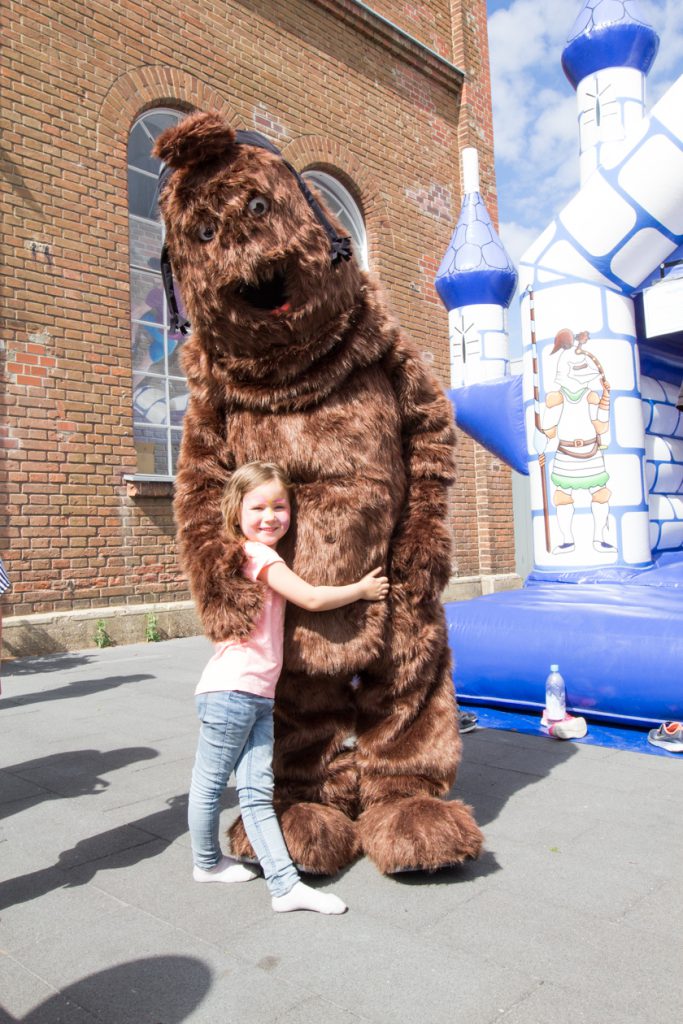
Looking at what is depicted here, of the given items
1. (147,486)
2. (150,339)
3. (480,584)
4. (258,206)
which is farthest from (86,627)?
(480,584)

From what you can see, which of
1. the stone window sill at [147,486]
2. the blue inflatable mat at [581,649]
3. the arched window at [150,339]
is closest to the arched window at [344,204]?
the arched window at [150,339]

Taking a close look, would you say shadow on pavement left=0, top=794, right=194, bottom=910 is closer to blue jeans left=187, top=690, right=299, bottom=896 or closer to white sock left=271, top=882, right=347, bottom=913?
blue jeans left=187, top=690, right=299, bottom=896

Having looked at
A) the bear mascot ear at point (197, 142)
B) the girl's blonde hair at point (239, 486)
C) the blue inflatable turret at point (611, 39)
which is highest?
the blue inflatable turret at point (611, 39)

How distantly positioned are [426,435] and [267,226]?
83cm

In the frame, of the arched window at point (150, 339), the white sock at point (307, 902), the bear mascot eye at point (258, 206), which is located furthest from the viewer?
the arched window at point (150, 339)

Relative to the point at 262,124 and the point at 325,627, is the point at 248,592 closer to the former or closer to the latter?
the point at 325,627

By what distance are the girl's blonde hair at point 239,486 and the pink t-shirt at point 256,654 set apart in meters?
0.07

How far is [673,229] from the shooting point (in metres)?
4.39

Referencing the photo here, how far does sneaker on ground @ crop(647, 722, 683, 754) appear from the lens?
3320 mm

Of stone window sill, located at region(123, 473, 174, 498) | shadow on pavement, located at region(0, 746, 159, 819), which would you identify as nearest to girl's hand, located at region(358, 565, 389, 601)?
shadow on pavement, located at region(0, 746, 159, 819)

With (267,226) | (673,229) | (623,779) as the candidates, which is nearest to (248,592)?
(267,226)

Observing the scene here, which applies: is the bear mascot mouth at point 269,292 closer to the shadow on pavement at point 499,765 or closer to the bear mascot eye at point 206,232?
the bear mascot eye at point 206,232

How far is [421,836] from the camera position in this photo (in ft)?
6.95

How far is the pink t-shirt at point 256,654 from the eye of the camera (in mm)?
2125
